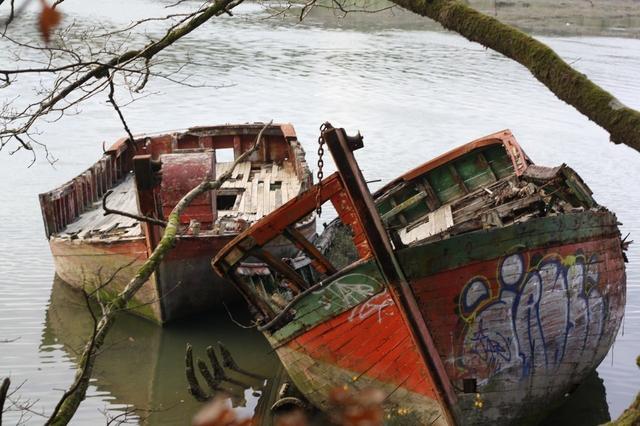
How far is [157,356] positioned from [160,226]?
7.73ft

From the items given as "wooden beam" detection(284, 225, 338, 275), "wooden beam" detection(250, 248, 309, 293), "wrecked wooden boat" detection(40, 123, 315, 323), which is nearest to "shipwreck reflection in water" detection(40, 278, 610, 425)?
"wrecked wooden boat" detection(40, 123, 315, 323)

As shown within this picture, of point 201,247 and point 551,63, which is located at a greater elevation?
point 551,63

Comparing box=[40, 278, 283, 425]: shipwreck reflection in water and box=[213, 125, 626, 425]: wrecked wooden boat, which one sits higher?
box=[213, 125, 626, 425]: wrecked wooden boat

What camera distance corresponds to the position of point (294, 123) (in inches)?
955

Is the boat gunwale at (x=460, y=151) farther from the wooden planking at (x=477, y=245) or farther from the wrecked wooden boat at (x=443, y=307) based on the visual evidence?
the wooden planking at (x=477, y=245)

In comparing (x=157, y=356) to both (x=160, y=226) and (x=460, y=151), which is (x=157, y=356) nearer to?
(x=160, y=226)

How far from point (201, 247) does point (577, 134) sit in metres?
16.4

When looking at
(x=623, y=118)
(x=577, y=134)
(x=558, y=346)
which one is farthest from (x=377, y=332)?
(x=577, y=134)

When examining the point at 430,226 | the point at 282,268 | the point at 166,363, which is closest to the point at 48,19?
the point at 282,268

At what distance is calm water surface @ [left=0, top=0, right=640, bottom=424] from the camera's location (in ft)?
36.3

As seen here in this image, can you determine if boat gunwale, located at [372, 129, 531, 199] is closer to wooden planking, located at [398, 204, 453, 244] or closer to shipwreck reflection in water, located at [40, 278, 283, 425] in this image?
wooden planking, located at [398, 204, 453, 244]

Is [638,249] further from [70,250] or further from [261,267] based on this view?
[70,250]

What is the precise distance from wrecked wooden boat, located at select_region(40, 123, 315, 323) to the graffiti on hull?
3.62 meters

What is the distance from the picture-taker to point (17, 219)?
16344mm
